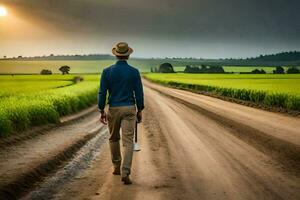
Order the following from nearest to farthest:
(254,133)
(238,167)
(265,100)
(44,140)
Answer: (238,167), (44,140), (254,133), (265,100)

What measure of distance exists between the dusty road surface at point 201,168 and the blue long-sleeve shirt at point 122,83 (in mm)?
1378

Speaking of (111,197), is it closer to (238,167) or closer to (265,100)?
(238,167)

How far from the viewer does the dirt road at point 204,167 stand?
7.57 metres

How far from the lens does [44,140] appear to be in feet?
47.0

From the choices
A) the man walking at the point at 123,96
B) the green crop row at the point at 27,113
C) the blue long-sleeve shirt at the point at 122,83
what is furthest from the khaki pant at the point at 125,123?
the green crop row at the point at 27,113

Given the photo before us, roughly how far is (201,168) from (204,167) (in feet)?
0.38

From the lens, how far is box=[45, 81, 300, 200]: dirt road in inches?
298

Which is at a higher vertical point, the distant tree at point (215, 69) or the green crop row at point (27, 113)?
the green crop row at point (27, 113)

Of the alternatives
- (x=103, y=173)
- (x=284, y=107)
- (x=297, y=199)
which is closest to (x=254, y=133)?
(x=103, y=173)

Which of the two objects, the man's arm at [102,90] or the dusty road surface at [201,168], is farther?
the man's arm at [102,90]

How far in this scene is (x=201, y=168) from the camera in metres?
9.62

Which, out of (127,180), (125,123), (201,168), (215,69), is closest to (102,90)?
(125,123)

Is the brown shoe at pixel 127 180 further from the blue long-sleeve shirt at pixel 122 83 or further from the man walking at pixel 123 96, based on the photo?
the blue long-sleeve shirt at pixel 122 83

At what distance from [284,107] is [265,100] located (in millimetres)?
3105
